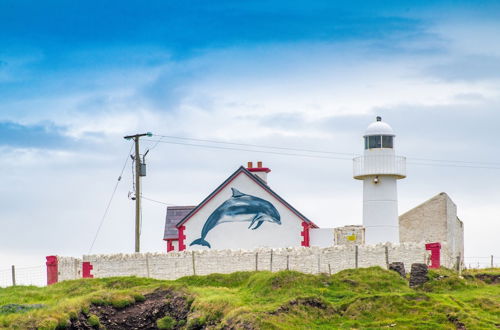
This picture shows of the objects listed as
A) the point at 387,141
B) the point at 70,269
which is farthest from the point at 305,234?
the point at 70,269

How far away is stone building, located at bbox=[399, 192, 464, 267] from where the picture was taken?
48031 millimetres

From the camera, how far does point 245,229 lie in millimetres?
47438

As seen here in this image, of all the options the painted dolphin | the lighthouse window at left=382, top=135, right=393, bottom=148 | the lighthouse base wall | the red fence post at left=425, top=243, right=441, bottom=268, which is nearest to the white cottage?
the painted dolphin

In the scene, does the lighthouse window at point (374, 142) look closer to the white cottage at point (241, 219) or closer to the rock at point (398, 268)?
the white cottage at point (241, 219)

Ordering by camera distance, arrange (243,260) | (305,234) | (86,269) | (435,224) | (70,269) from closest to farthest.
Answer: (243,260)
(86,269)
(70,269)
(305,234)
(435,224)

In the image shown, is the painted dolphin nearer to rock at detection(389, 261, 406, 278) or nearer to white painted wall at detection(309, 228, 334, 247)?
white painted wall at detection(309, 228, 334, 247)

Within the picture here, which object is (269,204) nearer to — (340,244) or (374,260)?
(340,244)

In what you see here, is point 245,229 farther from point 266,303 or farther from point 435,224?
point 266,303

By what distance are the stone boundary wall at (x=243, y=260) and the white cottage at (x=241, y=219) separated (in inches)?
228

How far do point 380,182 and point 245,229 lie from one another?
6.26 m

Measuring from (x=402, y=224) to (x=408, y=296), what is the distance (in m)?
17.1

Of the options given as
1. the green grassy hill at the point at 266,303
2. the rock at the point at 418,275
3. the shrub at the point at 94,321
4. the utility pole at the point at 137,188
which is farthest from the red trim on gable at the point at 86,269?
the rock at the point at 418,275

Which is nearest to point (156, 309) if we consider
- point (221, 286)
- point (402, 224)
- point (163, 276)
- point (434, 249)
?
point (221, 286)

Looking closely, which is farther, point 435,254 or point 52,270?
point 52,270
